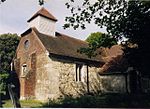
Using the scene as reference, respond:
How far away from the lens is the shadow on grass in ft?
14.5

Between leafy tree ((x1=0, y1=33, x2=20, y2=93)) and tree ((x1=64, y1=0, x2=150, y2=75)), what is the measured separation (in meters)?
0.88

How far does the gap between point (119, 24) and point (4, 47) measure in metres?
1.79

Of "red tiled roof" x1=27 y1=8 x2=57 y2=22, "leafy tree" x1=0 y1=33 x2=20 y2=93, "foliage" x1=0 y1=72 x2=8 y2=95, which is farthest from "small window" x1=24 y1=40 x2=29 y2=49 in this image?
"foliage" x1=0 y1=72 x2=8 y2=95

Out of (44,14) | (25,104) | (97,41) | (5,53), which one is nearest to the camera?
(25,104)

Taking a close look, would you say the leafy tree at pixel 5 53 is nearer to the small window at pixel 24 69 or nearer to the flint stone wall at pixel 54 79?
the small window at pixel 24 69

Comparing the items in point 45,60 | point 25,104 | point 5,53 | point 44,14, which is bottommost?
point 25,104

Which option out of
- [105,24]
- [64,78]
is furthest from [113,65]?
[105,24]

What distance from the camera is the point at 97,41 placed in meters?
4.73

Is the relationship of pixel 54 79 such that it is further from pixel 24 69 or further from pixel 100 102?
pixel 100 102

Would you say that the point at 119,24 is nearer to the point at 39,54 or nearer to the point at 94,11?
the point at 94,11

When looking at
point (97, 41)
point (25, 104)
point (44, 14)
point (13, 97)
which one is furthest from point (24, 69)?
point (97, 41)

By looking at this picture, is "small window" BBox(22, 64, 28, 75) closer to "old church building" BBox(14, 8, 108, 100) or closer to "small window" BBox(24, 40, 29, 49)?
"old church building" BBox(14, 8, 108, 100)

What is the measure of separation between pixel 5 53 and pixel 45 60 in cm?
62

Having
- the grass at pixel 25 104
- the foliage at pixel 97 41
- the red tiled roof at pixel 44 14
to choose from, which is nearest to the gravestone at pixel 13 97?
the grass at pixel 25 104
